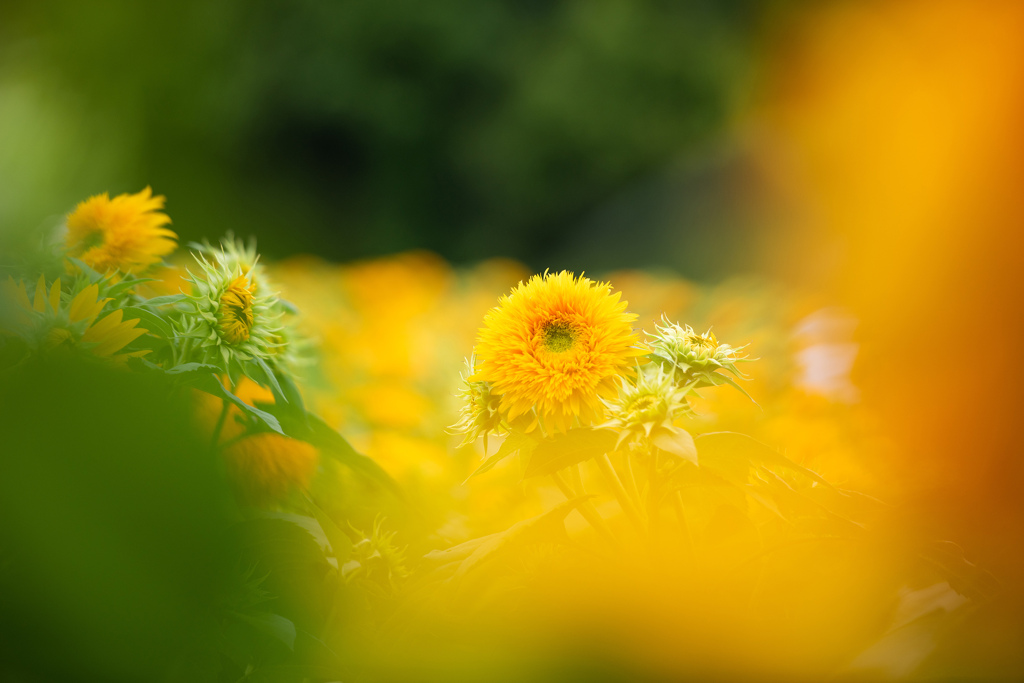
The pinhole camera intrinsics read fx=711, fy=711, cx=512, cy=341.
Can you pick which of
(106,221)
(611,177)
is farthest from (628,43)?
(106,221)

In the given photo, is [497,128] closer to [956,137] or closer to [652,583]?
[956,137]

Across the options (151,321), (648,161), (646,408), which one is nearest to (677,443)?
(646,408)

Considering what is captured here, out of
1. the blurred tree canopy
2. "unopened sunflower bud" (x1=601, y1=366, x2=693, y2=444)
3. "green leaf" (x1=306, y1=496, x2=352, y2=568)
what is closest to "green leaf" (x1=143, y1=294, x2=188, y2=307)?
"green leaf" (x1=306, y1=496, x2=352, y2=568)

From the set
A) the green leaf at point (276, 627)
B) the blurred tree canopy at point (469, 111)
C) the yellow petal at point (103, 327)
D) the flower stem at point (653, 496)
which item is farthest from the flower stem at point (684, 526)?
the blurred tree canopy at point (469, 111)

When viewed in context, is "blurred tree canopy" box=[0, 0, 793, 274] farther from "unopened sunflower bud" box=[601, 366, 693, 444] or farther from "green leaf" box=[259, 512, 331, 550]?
"unopened sunflower bud" box=[601, 366, 693, 444]

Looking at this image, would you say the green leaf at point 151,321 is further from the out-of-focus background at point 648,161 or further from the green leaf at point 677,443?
the green leaf at point 677,443

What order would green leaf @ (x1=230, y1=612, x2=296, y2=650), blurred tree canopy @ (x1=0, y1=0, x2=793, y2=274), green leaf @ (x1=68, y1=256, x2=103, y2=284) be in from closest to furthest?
1. green leaf @ (x1=230, y1=612, x2=296, y2=650)
2. green leaf @ (x1=68, y1=256, x2=103, y2=284)
3. blurred tree canopy @ (x1=0, y1=0, x2=793, y2=274)
